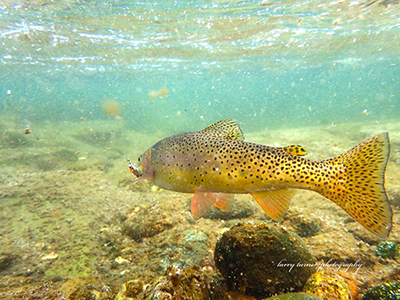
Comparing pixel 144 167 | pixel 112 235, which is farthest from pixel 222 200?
pixel 112 235

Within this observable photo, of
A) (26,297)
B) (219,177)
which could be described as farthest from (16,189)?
(219,177)

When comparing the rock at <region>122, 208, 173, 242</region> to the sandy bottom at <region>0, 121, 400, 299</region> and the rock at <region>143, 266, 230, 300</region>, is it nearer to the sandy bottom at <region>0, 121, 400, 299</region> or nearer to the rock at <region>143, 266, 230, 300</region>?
the sandy bottom at <region>0, 121, 400, 299</region>

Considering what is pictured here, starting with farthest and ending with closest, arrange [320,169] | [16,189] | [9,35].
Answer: [9,35], [16,189], [320,169]

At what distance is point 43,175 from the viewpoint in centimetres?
909

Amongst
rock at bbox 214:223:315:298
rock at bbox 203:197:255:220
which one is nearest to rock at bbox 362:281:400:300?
rock at bbox 214:223:315:298

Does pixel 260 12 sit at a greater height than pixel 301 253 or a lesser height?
greater

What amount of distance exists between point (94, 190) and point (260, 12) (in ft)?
54.7

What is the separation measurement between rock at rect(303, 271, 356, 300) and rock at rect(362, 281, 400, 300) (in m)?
0.23

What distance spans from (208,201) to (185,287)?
108cm

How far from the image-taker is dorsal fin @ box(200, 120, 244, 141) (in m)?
3.70

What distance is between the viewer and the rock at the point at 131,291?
2.92m

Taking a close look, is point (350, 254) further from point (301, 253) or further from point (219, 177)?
point (219, 177)

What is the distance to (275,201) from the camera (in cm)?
292

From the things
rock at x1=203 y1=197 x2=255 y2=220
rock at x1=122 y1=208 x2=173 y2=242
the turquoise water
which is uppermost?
the turquoise water
